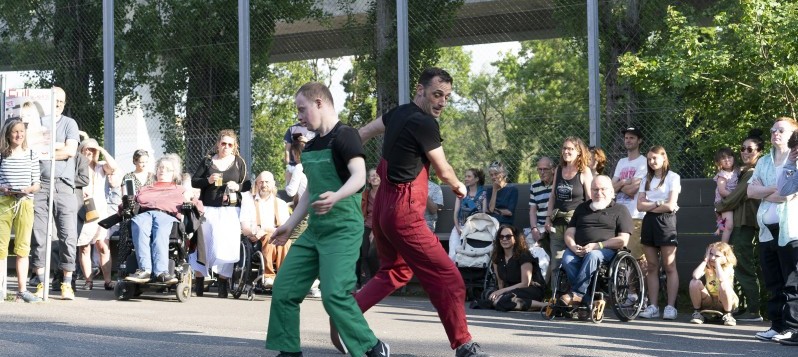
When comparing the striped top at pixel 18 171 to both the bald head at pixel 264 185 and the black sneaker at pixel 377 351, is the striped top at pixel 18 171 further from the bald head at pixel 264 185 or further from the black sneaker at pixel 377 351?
the black sneaker at pixel 377 351

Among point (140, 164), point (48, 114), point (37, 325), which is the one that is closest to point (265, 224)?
point (140, 164)

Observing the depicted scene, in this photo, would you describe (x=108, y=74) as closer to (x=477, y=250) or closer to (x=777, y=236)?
(x=477, y=250)

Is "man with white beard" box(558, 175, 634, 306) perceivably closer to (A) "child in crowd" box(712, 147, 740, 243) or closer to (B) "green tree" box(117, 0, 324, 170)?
(A) "child in crowd" box(712, 147, 740, 243)

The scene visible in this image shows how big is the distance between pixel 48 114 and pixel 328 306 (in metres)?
6.29

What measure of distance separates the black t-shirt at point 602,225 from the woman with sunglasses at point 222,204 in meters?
4.00

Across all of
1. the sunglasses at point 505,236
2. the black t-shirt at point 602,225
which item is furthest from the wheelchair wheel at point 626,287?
the sunglasses at point 505,236

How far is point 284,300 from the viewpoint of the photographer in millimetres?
7273

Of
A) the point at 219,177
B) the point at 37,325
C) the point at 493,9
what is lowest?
the point at 37,325

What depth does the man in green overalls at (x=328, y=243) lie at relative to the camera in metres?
7.22

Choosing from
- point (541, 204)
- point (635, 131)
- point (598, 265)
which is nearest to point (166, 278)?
point (541, 204)

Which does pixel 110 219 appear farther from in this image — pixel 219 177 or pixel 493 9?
pixel 493 9

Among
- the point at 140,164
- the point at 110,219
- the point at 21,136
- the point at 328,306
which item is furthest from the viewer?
the point at 140,164

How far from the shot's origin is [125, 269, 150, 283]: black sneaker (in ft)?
42.3

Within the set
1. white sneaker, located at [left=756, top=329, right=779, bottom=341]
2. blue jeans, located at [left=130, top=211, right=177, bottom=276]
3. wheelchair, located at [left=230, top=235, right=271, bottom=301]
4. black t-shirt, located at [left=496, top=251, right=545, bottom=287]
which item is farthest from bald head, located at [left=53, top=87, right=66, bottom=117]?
white sneaker, located at [left=756, top=329, right=779, bottom=341]
